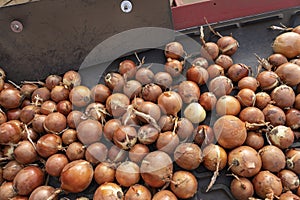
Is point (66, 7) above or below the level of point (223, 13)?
above

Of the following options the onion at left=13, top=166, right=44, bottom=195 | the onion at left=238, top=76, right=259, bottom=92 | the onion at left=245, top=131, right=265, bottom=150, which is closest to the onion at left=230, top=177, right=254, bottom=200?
the onion at left=245, top=131, right=265, bottom=150

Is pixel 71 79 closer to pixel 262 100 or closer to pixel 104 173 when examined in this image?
pixel 104 173

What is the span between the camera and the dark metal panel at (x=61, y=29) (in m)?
1.22

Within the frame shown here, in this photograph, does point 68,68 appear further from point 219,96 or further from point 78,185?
point 219,96

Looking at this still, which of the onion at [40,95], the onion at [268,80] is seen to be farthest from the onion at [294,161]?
the onion at [40,95]

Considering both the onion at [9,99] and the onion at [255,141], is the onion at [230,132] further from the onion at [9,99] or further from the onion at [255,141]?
the onion at [9,99]

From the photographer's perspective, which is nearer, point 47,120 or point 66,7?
point 47,120

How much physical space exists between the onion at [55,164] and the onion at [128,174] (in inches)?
7.7

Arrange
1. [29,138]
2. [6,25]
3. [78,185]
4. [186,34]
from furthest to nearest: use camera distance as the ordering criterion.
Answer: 1. [186,34]
2. [6,25]
3. [29,138]
4. [78,185]

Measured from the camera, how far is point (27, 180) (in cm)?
101

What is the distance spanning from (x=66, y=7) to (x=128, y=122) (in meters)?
0.55

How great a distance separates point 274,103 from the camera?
111 cm

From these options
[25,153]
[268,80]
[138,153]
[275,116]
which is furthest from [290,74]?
[25,153]

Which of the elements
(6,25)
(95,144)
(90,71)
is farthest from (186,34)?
(6,25)
